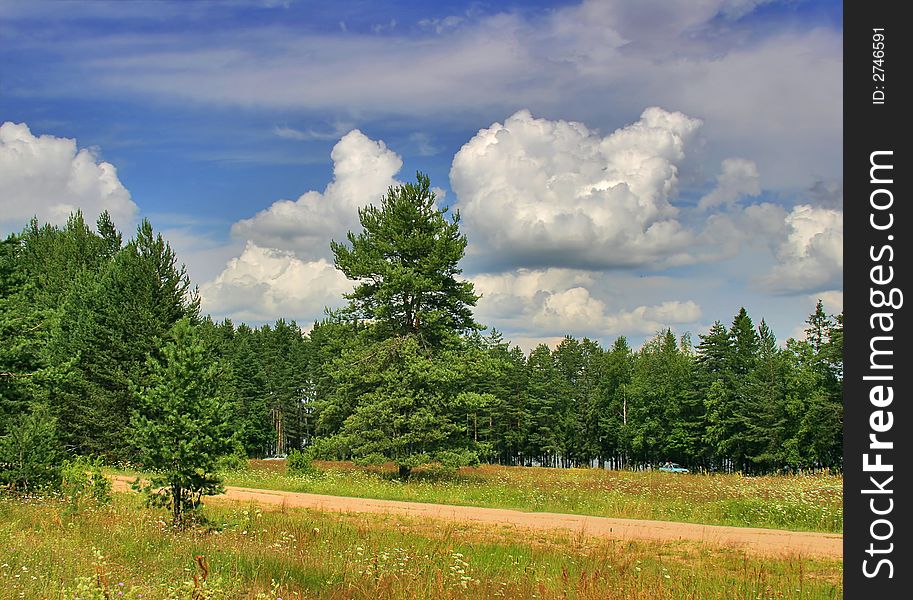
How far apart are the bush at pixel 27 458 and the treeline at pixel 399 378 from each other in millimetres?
153

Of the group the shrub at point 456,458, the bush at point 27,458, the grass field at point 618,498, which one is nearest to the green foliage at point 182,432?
the bush at point 27,458

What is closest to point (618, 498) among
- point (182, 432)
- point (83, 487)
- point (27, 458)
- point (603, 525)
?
point (603, 525)

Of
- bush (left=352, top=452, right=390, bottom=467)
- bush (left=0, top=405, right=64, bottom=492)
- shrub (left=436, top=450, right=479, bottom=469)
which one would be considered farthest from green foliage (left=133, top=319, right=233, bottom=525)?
shrub (left=436, top=450, right=479, bottom=469)

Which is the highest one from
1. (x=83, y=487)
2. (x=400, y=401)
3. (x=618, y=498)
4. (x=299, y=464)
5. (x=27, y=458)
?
(x=400, y=401)

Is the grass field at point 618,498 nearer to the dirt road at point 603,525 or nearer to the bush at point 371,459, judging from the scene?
the bush at point 371,459

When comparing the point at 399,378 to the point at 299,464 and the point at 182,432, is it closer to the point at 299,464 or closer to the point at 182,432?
the point at 299,464

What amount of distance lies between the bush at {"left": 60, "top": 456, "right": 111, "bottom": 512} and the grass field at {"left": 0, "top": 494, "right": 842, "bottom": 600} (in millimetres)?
428

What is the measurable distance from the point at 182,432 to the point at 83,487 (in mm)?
5616

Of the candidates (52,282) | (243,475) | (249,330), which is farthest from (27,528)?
(249,330)

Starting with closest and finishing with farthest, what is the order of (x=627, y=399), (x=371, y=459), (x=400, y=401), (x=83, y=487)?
(x=83, y=487), (x=400, y=401), (x=371, y=459), (x=627, y=399)

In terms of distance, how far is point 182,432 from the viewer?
12.8 meters
